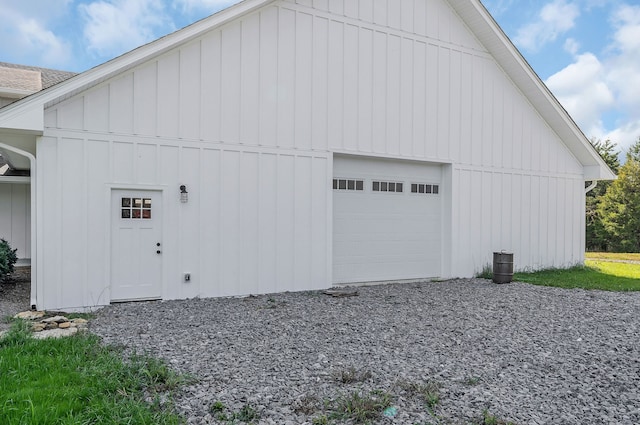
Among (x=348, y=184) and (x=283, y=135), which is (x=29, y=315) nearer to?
(x=283, y=135)

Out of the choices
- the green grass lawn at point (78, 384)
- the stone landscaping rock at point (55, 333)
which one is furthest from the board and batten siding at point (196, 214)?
the green grass lawn at point (78, 384)

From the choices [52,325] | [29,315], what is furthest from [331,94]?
[29,315]

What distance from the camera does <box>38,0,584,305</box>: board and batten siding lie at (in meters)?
6.99

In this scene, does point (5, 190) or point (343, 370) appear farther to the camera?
point (5, 190)

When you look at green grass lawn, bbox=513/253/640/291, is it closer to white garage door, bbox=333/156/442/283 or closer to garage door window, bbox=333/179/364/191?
white garage door, bbox=333/156/442/283

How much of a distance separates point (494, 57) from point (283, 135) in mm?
6640

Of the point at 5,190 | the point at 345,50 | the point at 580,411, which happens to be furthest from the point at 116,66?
the point at 580,411

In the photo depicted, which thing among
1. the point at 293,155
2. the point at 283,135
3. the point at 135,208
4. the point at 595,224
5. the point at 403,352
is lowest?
the point at 403,352

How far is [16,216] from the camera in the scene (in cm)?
1069

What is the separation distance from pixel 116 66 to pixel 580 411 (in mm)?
7389

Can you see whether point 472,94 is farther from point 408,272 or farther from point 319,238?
point 319,238

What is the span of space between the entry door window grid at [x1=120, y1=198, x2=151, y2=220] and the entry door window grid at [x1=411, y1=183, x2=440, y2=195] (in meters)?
6.08

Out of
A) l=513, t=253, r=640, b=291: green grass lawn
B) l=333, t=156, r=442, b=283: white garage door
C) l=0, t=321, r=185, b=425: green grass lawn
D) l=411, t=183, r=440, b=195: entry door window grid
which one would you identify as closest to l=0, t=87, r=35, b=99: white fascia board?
l=333, t=156, r=442, b=283: white garage door

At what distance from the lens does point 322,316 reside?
21.0 ft
